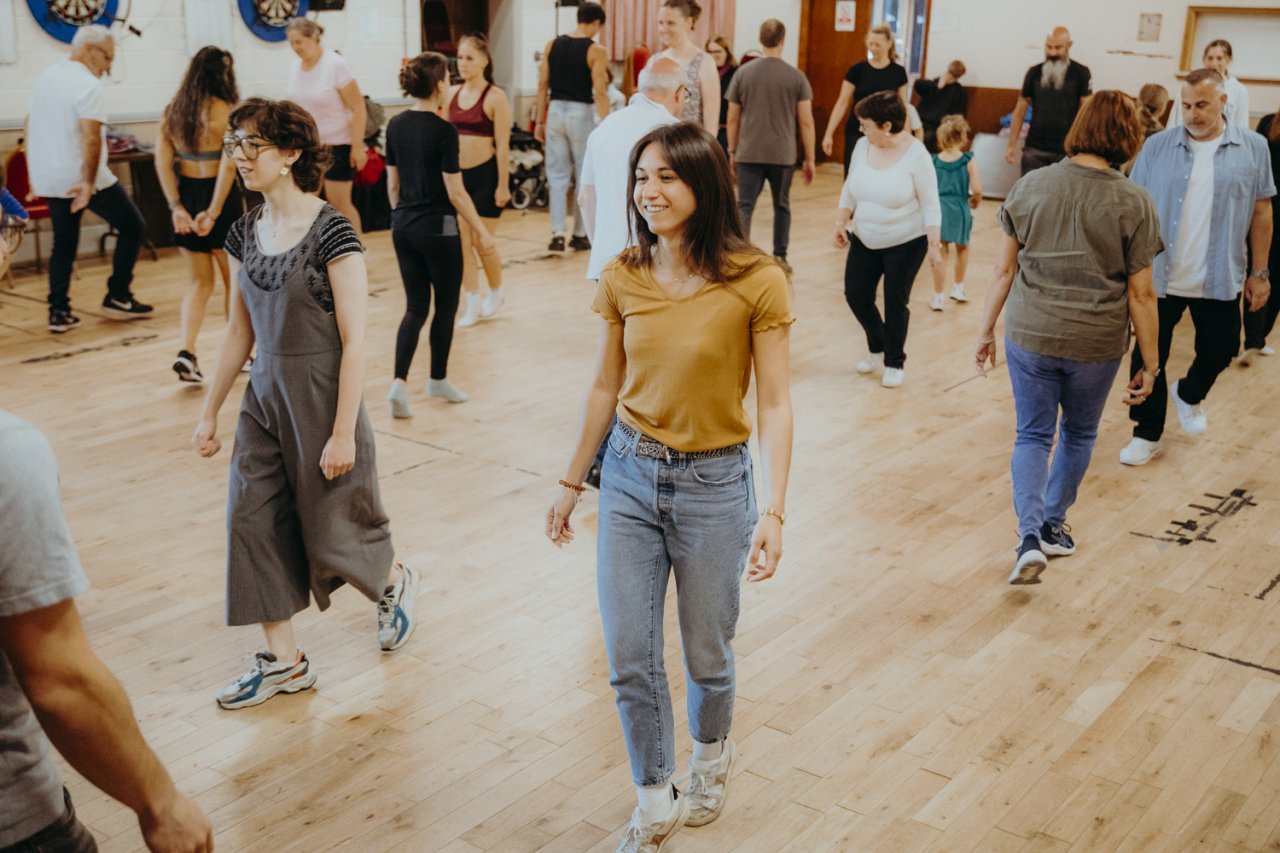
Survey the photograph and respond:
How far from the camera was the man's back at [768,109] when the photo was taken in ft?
26.1

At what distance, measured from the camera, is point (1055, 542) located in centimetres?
432

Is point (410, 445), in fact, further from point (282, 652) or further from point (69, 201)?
point (69, 201)

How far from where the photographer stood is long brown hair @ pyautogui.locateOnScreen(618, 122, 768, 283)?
2.42m

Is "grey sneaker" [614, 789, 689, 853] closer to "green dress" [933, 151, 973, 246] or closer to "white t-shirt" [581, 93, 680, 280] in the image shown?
"white t-shirt" [581, 93, 680, 280]

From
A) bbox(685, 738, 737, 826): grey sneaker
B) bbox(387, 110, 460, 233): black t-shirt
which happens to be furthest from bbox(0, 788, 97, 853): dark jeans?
bbox(387, 110, 460, 233): black t-shirt

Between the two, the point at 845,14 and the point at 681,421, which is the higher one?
the point at 845,14

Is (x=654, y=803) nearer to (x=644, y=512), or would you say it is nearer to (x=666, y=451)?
(x=644, y=512)

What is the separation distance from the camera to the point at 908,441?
217 inches

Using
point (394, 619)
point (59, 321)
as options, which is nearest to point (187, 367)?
point (59, 321)

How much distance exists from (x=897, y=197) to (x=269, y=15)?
5909 mm

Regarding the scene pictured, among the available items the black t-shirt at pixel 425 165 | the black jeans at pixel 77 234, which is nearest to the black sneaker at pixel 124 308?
the black jeans at pixel 77 234

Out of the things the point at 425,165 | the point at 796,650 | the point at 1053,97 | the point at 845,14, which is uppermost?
the point at 845,14

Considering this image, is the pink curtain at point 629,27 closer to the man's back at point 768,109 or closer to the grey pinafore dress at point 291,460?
the man's back at point 768,109

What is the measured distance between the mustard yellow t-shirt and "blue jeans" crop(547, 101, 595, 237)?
662 cm
